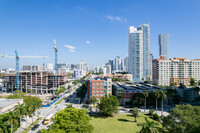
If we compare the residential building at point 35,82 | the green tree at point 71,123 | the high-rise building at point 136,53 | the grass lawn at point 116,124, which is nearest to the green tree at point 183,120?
the grass lawn at point 116,124

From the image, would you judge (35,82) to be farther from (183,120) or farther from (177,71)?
(177,71)

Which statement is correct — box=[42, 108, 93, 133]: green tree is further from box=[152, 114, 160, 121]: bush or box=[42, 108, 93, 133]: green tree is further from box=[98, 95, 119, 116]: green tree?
box=[152, 114, 160, 121]: bush

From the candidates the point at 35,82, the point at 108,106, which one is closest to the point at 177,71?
the point at 108,106

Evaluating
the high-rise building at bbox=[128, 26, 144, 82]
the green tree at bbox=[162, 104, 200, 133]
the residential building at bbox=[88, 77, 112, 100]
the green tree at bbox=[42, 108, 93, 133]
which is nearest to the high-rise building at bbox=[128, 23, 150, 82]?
the high-rise building at bbox=[128, 26, 144, 82]

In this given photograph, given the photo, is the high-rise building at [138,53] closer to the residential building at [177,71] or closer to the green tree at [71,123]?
the residential building at [177,71]

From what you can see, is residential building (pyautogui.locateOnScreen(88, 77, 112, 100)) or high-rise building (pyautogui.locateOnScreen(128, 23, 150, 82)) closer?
residential building (pyautogui.locateOnScreen(88, 77, 112, 100))

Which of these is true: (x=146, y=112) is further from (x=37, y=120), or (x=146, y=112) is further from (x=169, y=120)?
(x=37, y=120)
